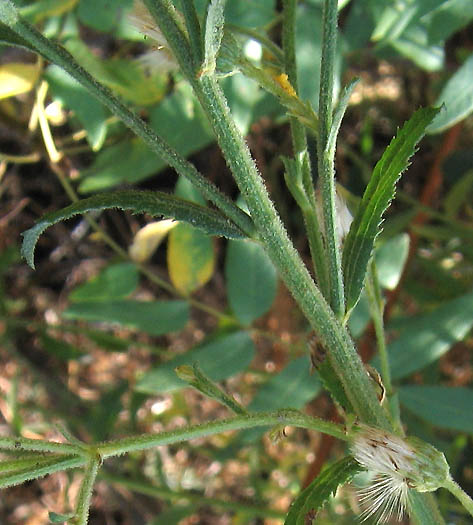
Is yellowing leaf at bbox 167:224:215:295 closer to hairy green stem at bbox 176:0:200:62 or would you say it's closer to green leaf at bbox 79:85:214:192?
green leaf at bbox 79:85:214:192

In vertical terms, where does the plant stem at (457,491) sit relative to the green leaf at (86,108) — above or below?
below

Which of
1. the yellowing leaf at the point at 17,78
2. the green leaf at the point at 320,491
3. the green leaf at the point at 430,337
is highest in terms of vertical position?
the yellowing leaf at the point at 17,78

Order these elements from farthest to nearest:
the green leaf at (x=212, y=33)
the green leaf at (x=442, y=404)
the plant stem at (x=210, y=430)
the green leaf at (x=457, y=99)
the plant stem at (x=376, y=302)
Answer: the green leaf at (x=442, y=404) → the green leaf at (x=457, y=99) → the plant stem at (x=376, y=302) → the plant stem at (x=210, y=430) → the green leaf at (x=212, y=33)

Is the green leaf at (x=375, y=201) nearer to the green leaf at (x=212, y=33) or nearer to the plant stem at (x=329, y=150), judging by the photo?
the plant stem at (x=329, y=150)

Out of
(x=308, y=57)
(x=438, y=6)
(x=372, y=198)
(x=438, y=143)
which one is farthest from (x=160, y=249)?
(x=372, y=198)

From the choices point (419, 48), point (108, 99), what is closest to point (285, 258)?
point (108, 99)

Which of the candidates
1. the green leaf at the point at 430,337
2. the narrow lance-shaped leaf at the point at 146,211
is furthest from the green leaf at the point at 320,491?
the green leaf at the point at 430,337

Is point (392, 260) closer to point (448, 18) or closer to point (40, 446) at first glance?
point (448, 18)
